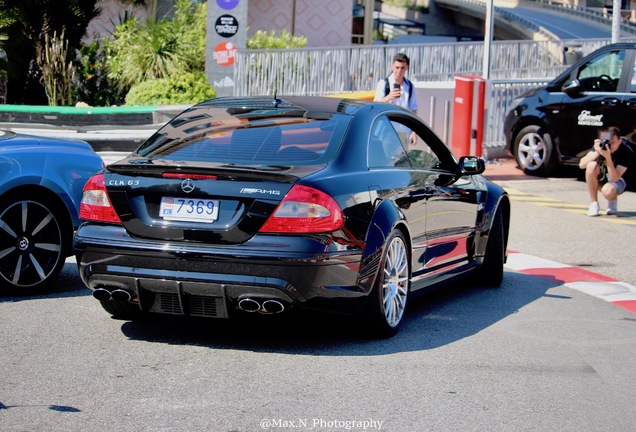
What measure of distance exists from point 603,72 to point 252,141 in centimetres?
1142

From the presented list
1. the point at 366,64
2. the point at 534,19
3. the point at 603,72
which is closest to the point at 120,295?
the point at 603,72

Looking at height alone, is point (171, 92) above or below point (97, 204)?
above

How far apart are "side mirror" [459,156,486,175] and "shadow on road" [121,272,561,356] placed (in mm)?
1000

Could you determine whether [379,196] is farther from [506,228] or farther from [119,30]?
[119,30]

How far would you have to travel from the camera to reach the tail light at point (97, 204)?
665 cm

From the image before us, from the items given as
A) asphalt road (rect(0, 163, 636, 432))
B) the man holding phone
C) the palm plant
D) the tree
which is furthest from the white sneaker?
the tree

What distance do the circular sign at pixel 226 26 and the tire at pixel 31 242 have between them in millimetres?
15436

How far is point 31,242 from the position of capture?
27.0 ft

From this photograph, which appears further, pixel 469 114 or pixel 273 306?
pixel 469 114

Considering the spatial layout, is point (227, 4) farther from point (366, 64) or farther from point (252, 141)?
point (252, 141)

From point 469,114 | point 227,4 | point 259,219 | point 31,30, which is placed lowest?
point 259,219

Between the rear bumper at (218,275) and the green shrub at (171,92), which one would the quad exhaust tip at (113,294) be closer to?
the rear bumper at (218,275)

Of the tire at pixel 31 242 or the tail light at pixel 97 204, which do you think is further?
the tire at pixel 31 242

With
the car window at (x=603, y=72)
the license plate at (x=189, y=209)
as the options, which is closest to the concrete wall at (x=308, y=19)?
the car window at (x=603, y=72)
